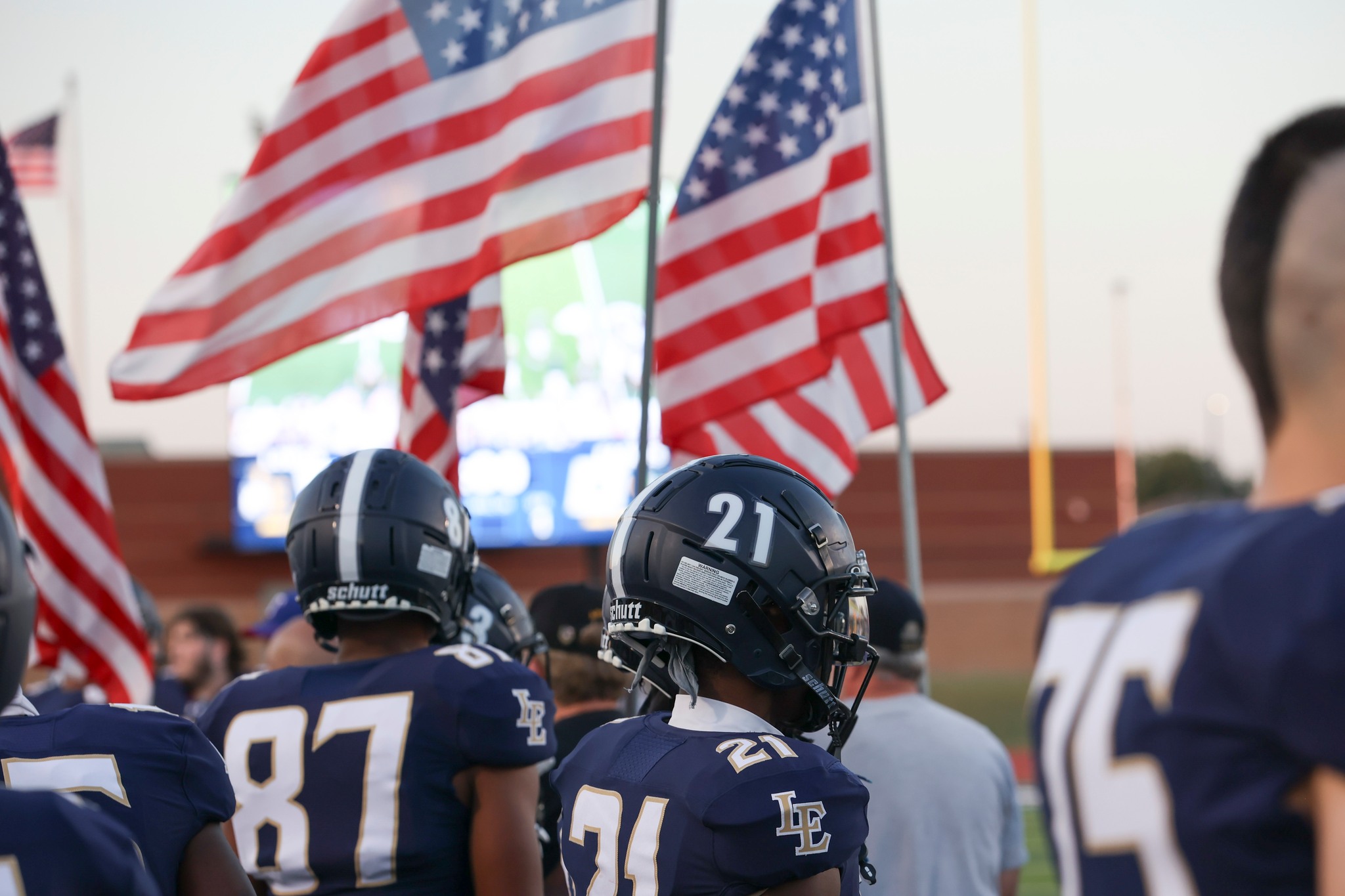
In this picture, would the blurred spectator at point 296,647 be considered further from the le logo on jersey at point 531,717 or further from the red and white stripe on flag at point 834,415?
the le logo on jersey at point 531,717

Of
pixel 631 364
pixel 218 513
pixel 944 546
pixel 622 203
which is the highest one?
pixel 622 203

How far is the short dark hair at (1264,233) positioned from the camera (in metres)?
1.35

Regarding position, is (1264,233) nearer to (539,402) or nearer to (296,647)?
(296,647)

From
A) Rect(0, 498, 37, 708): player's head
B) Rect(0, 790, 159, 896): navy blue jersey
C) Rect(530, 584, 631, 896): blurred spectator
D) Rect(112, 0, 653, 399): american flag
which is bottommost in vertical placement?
Rect(530, 584, 631, 896): blurred spectator

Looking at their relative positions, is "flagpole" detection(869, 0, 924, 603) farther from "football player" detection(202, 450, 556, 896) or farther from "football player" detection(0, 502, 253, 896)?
"football player" detection(0, 502, 253, 896)

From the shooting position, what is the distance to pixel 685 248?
19.1 feet

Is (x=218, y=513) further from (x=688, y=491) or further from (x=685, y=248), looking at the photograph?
(x=688, y=491)

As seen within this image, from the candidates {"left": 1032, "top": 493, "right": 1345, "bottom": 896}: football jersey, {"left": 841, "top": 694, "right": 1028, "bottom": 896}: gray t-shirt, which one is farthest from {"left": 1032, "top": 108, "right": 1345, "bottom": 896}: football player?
{"left": 841, "top": 694, "right": 1028, "bottom": 896}: gray t-shirt

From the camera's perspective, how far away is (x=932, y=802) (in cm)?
379

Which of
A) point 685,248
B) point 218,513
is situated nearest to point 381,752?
point 685,248

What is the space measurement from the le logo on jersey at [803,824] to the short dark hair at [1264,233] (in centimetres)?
106

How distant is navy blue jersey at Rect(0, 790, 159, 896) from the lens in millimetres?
1613

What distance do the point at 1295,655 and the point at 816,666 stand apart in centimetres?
148

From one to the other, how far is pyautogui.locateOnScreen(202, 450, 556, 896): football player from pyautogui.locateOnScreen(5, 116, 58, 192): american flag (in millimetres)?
12494
